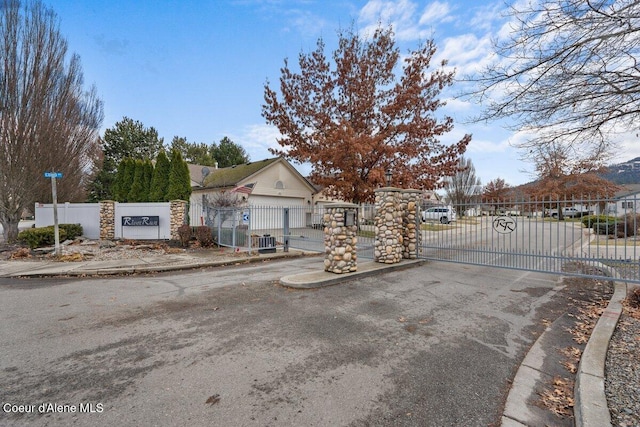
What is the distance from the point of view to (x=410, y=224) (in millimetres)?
9609

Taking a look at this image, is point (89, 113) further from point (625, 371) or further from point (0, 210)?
point (625, 371)

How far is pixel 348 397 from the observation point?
2746 mm

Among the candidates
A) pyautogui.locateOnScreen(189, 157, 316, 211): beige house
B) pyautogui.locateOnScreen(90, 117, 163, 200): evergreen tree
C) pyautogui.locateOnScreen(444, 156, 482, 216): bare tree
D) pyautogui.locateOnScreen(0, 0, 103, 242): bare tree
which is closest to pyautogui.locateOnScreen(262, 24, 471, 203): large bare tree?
pyautogui.locateOnScreen(189, 157, 316, 211): beige house

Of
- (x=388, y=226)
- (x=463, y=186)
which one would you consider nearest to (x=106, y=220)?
(x=388, y=226)

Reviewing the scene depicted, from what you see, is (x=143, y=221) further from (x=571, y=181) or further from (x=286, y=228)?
(x=571, y=181)

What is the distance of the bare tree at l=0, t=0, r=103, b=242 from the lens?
43.5 feet

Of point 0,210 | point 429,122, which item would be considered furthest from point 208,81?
point 429,122

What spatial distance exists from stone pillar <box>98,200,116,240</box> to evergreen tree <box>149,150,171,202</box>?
284 cm

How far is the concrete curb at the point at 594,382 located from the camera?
7.72 ft

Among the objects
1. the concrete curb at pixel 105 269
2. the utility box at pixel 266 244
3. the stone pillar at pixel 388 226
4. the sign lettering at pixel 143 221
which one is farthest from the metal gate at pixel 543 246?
the sign lettering at pixel 143 221

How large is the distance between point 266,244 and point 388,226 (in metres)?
5.07

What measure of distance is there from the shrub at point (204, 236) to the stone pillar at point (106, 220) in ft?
17.8

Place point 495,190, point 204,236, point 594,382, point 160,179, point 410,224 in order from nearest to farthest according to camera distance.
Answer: point 594,382 → point 410,224 → point 204,236 → point 160,179 → point 495,190

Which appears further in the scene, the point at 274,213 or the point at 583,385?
the point at 274,213
